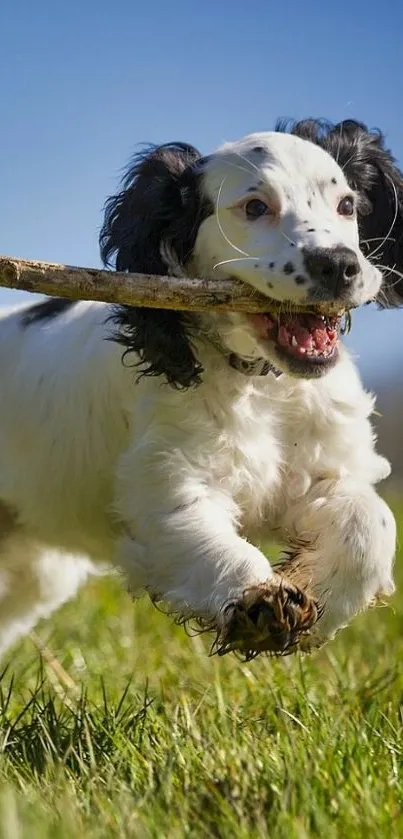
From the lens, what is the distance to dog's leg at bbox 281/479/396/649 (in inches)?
156

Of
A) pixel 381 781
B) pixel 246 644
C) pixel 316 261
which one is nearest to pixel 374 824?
pixel 381 781

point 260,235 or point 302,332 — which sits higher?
point 260,235

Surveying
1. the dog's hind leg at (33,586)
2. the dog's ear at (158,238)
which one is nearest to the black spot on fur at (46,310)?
the dog's ear at (158,238)

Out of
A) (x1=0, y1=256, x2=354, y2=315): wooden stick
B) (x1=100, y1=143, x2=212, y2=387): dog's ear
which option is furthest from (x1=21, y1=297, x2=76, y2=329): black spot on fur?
(x1=0, y1=256, x2=354, y2=315): wooden stick

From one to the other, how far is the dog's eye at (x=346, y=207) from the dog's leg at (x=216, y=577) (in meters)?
1.03

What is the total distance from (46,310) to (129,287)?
1.61 meters

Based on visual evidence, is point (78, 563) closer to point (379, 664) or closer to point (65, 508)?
point (65, 508)

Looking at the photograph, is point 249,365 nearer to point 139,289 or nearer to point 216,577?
point 139,289

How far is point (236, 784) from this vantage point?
307 centimetres

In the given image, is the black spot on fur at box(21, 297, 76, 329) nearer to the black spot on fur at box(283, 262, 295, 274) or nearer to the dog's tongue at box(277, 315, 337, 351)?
the dog's tongue at box(277, 315, 337, 351)

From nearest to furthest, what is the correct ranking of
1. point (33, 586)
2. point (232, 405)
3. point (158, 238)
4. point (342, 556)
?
point (342, 556), point (232, 405), point (158, 238), point (33, 586)

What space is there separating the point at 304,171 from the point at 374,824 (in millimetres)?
2230

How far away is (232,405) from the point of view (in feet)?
14.1

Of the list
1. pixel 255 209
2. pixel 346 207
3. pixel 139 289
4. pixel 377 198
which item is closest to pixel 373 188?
pixel 377 198
